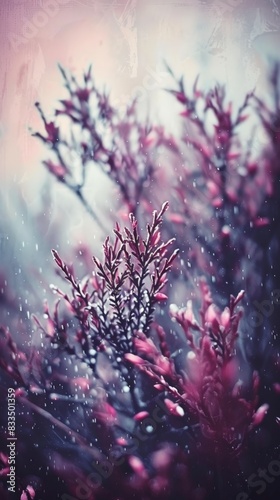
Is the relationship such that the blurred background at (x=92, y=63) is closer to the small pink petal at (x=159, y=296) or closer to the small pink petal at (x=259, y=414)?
the small pink petal at (x=159, y=296)

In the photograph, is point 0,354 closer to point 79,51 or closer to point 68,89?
point 68,89

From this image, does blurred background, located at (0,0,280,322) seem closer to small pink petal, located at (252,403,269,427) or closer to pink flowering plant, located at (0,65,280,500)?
pink flowering plant, located at (0,65,280,500)

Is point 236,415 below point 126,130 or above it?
below

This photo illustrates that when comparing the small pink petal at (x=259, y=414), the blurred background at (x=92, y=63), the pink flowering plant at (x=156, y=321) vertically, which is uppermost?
the blurred background at (x=92, y=63)

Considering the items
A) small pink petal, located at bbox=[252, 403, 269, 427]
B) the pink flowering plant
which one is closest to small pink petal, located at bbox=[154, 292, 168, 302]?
the pink flowering plant

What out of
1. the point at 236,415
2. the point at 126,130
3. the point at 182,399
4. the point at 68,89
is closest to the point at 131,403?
the point at 182,399

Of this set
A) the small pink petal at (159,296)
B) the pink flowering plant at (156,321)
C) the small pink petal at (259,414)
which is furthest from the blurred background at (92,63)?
the small pink petal at (259,414)
